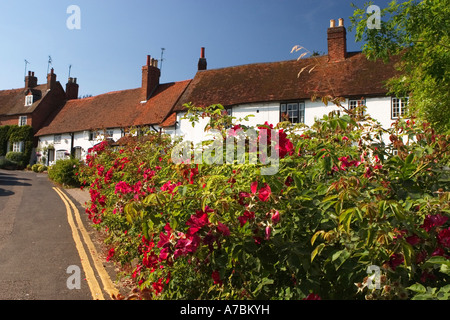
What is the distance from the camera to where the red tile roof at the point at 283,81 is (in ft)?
75.4

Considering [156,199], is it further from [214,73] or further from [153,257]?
[214,73]

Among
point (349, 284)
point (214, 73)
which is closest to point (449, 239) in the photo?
point (349, 284)

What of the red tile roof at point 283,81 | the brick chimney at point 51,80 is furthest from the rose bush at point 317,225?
the brick chimney at point 51,80

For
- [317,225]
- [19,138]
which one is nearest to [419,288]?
[317,225]

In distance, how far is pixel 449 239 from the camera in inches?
89.2

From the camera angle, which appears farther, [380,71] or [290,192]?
[380,71]

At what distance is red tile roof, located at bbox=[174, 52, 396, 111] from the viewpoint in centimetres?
2297

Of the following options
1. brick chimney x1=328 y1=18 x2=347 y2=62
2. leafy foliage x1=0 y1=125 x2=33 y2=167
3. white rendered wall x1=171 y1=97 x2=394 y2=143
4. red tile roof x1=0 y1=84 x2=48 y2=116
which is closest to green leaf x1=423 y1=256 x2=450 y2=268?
white rendered wall x1=171 y1=97 x2=394 y2=143

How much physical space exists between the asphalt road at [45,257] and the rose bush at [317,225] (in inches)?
84.6

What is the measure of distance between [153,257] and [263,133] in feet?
5.71

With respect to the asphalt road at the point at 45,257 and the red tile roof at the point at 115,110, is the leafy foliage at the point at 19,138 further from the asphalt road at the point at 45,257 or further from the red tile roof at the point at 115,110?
the asphalt road at the point at 45,257

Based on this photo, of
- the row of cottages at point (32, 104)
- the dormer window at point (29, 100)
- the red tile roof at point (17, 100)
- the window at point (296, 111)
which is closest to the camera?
the window at point (296, 111)

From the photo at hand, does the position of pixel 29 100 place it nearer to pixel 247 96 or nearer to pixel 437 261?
pixel 247 96
